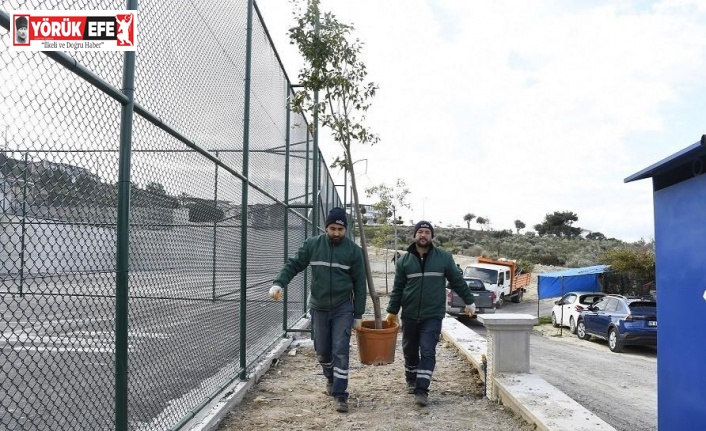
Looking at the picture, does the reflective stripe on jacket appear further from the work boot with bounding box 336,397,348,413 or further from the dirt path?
the dirt path

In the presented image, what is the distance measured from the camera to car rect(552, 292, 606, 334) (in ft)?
65.0

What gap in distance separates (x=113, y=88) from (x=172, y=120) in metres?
1.01

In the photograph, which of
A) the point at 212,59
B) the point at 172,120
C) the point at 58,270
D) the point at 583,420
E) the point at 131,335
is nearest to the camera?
the point at 58,270

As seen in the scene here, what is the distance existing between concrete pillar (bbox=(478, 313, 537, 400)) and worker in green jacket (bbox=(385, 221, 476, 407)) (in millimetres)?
334

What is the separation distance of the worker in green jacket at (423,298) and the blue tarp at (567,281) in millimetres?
21924

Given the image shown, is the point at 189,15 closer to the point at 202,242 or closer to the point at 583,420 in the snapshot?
the point at 202,242

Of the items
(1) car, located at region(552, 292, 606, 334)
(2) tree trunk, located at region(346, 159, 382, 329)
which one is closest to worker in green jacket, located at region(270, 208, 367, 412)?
A: (2) tree trunk, located at region(346, 159, 382, 329)

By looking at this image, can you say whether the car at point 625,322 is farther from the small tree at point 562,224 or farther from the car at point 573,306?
the small tree at point 562,224

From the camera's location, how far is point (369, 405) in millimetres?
5531

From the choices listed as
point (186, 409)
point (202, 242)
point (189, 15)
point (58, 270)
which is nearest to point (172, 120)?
point (189, 15)

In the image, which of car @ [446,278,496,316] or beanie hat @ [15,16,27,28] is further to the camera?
car @ [446,278,496,316]

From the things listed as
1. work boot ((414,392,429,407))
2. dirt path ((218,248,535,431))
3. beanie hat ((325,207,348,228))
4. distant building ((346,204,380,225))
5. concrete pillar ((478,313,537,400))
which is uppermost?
distant building ((346,204,380,225))

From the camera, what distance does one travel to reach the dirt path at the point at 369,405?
4.86 m

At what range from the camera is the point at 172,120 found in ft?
12.2
